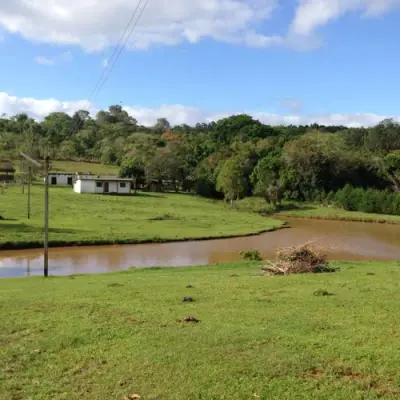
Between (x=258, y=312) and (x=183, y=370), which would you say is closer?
(x=183, y=370)

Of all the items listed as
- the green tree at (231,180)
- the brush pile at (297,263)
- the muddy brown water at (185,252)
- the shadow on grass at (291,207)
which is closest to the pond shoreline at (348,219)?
the shadow on grass at (291,207)

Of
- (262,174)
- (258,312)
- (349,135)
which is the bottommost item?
(258,312)

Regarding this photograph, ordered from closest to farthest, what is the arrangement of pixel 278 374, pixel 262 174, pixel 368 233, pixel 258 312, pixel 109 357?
1. pixel 278 374
2. pixel 109 357
3. pixel 258 312
4. pixel 368 233
5. pixel 262 174

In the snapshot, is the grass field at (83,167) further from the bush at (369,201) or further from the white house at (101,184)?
the bush at (369,201)

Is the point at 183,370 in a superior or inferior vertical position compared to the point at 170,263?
superior

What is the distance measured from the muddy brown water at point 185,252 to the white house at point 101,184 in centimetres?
3216

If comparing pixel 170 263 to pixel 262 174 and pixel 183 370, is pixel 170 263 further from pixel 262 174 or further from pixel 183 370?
pixel 262 174


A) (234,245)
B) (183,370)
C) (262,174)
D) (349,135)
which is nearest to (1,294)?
(183,370)

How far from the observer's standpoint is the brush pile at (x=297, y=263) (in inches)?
745

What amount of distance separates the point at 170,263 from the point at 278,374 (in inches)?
865

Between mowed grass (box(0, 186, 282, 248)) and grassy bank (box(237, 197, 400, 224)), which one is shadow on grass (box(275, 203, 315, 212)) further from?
mowed grass (box(0, 186, 282, 248))

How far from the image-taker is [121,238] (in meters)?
36.1

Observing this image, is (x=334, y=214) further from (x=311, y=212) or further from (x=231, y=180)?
(x=231, y=180)

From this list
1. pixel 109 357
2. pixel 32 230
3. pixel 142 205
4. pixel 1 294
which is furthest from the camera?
pixel 142 205
